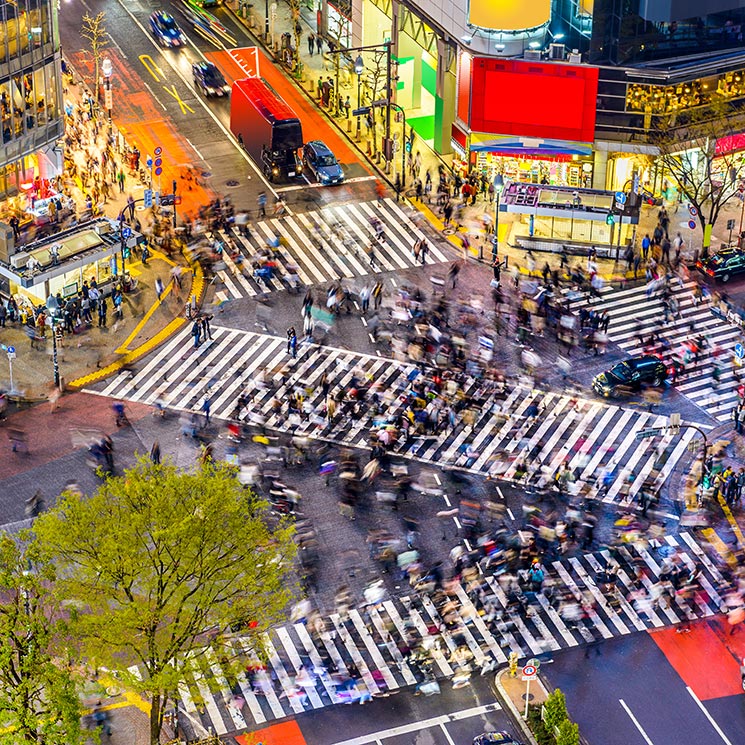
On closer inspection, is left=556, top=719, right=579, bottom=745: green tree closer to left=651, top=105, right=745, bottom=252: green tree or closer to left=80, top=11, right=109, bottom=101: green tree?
left=651, top=105, right=745, bottom=252: green tree

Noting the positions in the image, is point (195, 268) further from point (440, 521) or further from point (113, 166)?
point (440, 521)

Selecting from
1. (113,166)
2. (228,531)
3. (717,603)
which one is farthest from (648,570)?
(113,166)

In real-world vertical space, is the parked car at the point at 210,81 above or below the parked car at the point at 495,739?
above

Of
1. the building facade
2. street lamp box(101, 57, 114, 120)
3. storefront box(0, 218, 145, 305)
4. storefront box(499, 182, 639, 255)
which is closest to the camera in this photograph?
storefront box(0, 218, 145, 305)

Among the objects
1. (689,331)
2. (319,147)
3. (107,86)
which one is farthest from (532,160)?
(107,86)

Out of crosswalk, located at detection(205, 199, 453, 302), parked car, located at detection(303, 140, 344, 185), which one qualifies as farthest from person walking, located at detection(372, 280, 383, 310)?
parked car, located at detection(303, 140, 344, 185)

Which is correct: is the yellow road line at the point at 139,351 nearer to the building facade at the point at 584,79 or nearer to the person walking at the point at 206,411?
the person walking at the point at 206,411

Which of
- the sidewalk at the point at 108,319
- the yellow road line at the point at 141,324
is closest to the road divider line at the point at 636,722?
the sidewalk at the point at 108,319
